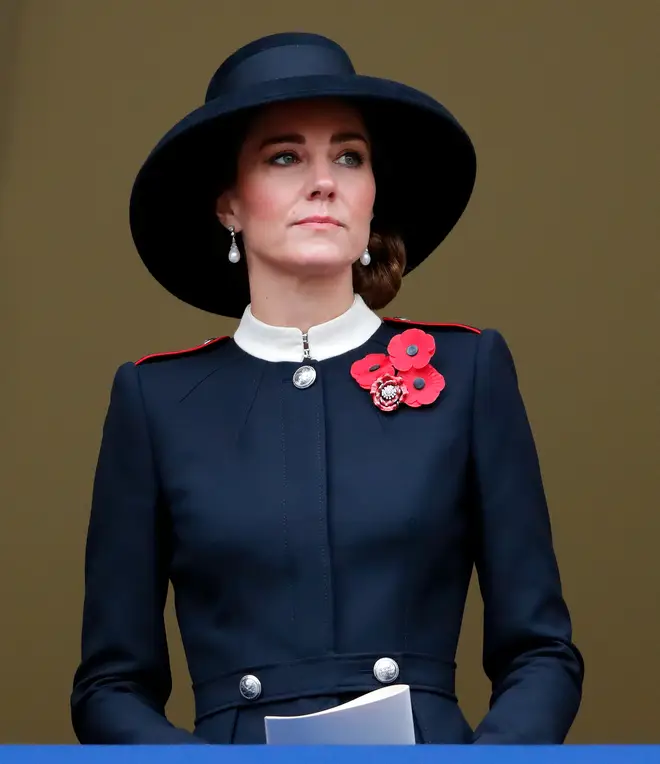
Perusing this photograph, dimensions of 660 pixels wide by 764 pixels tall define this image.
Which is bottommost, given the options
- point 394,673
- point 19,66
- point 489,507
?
point 394,673

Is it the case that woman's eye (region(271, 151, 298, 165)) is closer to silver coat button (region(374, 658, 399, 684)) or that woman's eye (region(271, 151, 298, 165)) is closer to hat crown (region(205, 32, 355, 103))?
hat crown (region(205, 32, 355, 103))

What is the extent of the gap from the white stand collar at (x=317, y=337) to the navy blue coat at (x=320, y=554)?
20 millimetres

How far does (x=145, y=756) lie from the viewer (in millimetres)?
2084

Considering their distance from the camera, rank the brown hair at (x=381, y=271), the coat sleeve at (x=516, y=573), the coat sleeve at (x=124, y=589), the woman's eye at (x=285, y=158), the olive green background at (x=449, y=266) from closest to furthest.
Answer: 1. the coat sleeve at (x=516, y=573)
2. the coat sleeve at (x=124, y=589)
3. the woman's eye at (x=285, y=158)
4. the brown hair at (x=381, y=271)
5. the olive green background at (x=449, y=266)

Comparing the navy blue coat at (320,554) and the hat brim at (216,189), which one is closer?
the navy blue coat at (320,554)

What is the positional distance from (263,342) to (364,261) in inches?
6.6

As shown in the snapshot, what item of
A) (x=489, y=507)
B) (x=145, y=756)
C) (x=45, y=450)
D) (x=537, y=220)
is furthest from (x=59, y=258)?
(x=145, y=756)

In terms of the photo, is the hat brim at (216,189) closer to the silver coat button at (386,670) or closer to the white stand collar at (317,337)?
the white stand collar at (317,337)

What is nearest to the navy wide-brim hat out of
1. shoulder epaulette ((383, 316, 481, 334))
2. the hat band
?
the hat band

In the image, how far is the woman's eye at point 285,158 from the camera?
2.73 metres

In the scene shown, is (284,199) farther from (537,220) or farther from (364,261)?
(537,220)

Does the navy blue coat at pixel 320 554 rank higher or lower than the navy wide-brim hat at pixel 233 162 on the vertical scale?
lower

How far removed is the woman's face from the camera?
106 inches

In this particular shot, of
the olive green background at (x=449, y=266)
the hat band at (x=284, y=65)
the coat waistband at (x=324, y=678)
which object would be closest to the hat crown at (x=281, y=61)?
the hat band at (x=284, y=65)
